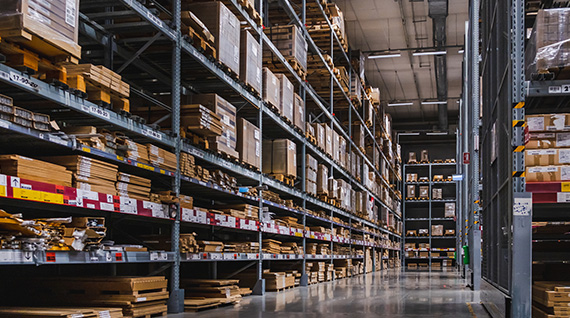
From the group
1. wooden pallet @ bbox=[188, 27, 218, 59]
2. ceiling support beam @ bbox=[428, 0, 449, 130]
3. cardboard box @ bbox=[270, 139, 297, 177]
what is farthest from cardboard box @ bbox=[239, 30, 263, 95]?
ceiling support beam @ bbox=[428, 0, 449, 130]

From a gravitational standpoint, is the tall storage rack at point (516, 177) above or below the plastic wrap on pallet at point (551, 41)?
below

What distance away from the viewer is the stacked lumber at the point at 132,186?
6875 millimetres

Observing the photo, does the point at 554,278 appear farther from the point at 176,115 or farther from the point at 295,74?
the point at 295,74

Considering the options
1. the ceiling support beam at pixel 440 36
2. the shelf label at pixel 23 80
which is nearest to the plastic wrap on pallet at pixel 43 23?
the shelf label at pixel 23 80

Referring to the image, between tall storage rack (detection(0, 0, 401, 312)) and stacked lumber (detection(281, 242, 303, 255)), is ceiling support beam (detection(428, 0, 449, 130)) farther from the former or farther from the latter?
stacked lumber (detection(281, 242, 303, 255))

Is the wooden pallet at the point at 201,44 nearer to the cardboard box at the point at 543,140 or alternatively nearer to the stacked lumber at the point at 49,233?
the stacked lumber at the point at 49,233

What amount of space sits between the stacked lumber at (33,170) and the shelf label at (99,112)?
0.64 m

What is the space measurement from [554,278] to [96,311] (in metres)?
5.14

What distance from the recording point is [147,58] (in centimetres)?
927

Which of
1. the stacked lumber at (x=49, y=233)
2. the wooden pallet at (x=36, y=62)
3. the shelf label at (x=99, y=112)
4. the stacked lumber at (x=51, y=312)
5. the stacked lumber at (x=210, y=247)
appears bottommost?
the stacked lumber at (x=51, y=312)

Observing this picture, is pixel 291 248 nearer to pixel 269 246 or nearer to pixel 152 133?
pixel 269 246

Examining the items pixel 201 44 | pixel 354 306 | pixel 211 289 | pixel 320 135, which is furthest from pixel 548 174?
pixel 320 135

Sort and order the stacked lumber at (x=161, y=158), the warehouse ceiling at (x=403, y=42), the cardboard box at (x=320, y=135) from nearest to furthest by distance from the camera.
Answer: the stacked lumber at (x=161, y=158) < the cardboard box at (x=320, y=135) < the warehouse ceiling at (x=403, y=42)

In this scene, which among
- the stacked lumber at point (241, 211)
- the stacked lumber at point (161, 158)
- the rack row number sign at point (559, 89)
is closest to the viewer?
the rack row number sign at point (559, 89)
